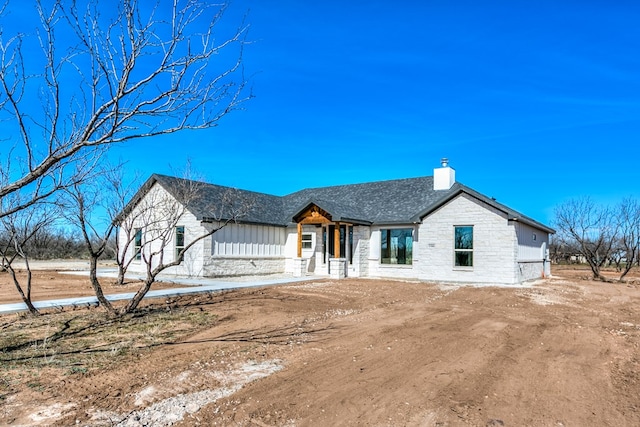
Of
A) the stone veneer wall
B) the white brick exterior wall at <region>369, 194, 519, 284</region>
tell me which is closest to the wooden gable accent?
the stone veneer wall

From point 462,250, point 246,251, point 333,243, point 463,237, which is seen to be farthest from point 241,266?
point 463,237

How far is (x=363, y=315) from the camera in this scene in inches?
411

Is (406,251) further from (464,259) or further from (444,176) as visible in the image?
(444,176)

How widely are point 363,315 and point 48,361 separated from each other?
6.48 m

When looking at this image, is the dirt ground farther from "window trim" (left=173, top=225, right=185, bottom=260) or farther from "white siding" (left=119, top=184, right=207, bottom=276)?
"window trim" (left=173, top=225, right=185, bottom=260)

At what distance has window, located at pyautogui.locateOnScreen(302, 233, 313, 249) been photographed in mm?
23641

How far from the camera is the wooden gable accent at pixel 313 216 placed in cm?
2123

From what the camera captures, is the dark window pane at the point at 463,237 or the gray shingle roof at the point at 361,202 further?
the gray shingle roof at the point at 361,202

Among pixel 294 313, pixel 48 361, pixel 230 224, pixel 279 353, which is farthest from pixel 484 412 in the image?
pixel 230 224

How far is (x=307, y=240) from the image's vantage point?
23750 mm

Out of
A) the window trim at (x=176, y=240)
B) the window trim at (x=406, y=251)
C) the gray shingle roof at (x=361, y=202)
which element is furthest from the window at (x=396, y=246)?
the window trim at (x=176, y=240)

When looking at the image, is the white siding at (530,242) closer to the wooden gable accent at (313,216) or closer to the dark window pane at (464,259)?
the dark window pane at (464,259)

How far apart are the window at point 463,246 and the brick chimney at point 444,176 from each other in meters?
4.10

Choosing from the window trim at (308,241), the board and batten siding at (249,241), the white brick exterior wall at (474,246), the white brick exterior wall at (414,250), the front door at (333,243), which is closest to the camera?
the white brick exterior wall at (474,246)
